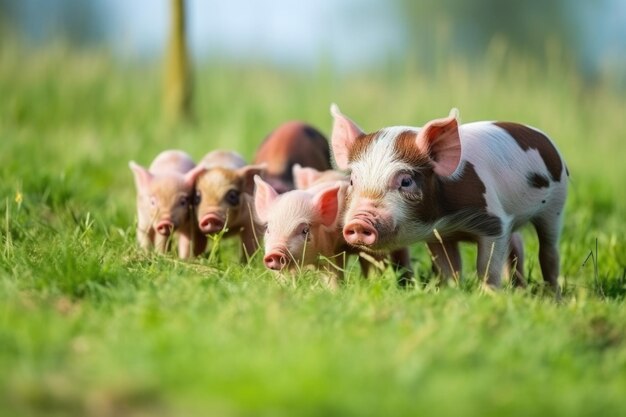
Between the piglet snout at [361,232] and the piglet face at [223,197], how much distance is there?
133 centimetres

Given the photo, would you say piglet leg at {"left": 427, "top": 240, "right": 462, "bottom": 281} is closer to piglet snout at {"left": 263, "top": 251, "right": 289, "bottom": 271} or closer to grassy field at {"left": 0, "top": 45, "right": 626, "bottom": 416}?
grassy field at {"left": 0, "top": 45, "right": 626, "bottom": 416}

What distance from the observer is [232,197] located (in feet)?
21.4

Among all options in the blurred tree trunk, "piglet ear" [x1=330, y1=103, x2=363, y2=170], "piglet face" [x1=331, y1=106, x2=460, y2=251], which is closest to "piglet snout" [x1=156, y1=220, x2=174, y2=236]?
"piglet ear" [x1=330, y1=103, x2=363, y2=170]

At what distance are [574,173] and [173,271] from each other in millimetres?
6438

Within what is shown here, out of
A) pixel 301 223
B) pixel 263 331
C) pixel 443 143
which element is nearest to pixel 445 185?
pixel 443 143

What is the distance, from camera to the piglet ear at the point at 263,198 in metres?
5.81

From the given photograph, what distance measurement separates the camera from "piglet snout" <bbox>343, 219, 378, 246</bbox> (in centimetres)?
509

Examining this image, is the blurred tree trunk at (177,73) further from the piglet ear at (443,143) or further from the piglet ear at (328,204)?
the piglet ear at (443,143)

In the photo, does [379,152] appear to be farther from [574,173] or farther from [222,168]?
[574,173]

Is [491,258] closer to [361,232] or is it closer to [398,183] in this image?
[398,183]

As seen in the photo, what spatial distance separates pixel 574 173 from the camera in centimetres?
1071

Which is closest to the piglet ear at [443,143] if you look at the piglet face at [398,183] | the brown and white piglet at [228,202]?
the piglet face at [398,183]

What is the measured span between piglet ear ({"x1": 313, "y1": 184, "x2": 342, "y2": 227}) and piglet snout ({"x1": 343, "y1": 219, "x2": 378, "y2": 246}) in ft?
1.72

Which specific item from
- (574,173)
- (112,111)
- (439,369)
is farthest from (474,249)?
(112,111)
